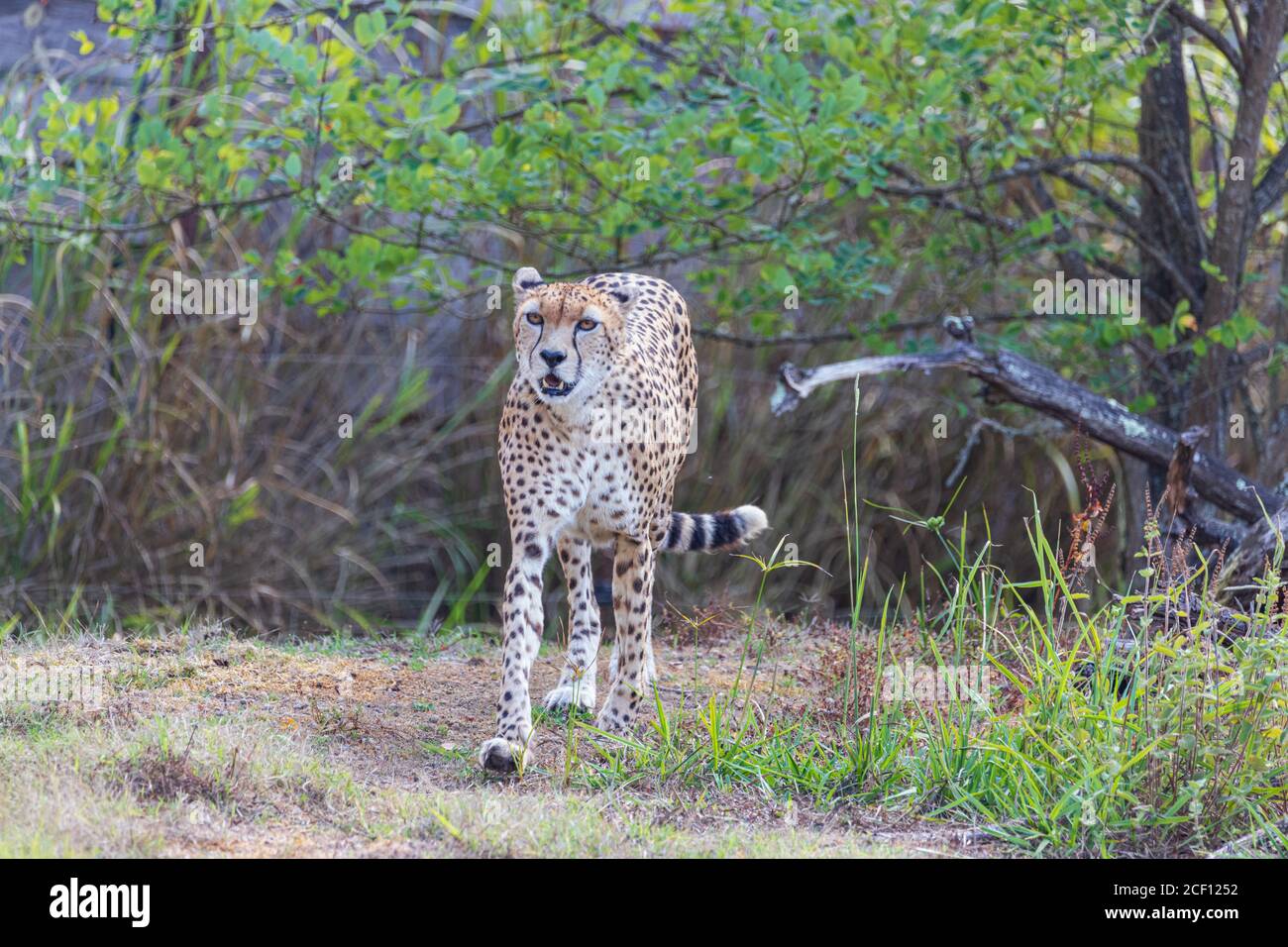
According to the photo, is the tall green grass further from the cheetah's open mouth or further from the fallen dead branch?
the fallen dead branch

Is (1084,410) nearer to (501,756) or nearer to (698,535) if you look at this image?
(698,535)

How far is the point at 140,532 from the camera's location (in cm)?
721

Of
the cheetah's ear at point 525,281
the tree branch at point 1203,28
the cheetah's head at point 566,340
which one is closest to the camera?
the cheetah's head at point 566,340

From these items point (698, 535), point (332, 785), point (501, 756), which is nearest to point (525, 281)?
point (698, 535)

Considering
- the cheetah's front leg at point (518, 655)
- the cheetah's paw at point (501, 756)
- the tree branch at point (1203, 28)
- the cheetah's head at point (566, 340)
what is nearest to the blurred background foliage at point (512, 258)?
the tree branch at point (1203, 28)

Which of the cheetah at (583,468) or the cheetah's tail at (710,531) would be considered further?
the cheetah's tail at (710,531)

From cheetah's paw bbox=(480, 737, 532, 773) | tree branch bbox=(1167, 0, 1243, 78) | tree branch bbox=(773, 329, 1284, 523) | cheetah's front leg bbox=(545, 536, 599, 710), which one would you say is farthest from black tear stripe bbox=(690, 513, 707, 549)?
tree branch bbox=(1167, 0, 1243, 78)

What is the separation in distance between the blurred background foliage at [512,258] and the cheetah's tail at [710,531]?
2.32 feet

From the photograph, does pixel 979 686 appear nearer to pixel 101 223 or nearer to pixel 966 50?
pixel 966 50

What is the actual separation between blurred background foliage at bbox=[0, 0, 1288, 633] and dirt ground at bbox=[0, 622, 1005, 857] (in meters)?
1.49

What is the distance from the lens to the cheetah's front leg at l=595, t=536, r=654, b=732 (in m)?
4.74

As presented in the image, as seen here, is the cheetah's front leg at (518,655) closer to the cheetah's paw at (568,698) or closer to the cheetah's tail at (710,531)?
the cheetah's paw at (568,698)

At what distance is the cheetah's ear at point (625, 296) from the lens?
4.96 m

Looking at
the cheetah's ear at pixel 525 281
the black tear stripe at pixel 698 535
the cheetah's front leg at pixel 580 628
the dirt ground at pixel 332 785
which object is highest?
the cheetah's ear at pixel 525 281
